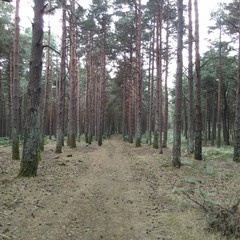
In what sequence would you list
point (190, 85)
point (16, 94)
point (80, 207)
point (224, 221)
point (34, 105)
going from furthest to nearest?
point (190, 85), point (16, 94), point (34, 105), point (80, 207), point (224, 221)

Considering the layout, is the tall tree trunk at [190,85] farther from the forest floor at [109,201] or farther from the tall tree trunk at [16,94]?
the tall tree trunk at [16,94]

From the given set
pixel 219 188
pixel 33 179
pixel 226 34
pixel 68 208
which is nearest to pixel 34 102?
pixel 33 179

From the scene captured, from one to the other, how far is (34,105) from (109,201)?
418 centimetres

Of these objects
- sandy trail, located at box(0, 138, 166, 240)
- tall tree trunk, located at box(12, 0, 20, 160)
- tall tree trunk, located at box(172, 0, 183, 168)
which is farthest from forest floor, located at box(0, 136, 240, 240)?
tall tree trunk, located at box(12, 0, 20, 160)

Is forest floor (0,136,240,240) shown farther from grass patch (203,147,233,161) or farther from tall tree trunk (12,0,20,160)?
grass patch (203,147,233,161)

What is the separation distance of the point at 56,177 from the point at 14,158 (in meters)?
4.76

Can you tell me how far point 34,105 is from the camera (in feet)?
32.9

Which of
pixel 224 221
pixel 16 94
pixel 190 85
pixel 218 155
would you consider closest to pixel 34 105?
pixel 16 94

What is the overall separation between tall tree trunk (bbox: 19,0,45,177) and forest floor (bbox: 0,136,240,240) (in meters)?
0.54

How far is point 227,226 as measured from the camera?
5.90 metres

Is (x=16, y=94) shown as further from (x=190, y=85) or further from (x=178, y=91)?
(x=190, y=85)

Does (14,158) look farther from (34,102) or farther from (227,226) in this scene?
(227,226)

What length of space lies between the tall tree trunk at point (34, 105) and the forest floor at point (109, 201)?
543 mm

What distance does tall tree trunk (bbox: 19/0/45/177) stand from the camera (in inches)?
393
